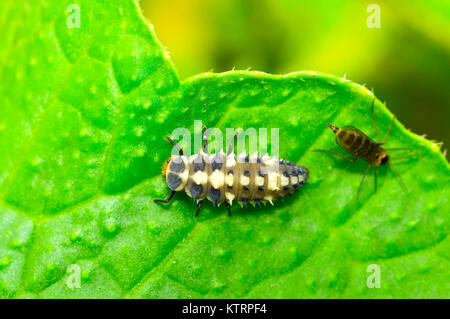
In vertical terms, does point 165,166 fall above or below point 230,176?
above

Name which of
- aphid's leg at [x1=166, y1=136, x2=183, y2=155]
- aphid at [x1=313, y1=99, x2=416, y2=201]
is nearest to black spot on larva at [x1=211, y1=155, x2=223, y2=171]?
aphid's leg at [x1=166, y1=136, x2=183, y2=155]

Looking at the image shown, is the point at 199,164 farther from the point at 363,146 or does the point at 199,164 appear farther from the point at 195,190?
the point at 363,146

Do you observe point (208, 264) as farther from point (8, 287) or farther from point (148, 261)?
point (8, 287)

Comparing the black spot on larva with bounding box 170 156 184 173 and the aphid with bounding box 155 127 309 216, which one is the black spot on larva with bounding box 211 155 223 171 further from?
the black spot on larva with bounding box 170 156 184 173

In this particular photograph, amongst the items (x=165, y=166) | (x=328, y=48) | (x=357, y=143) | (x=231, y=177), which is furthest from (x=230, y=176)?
(x=328, y=48)

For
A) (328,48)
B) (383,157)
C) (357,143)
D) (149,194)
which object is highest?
(328,48)

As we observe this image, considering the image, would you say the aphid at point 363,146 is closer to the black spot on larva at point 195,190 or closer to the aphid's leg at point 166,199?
the black spot on larva at point 195,190

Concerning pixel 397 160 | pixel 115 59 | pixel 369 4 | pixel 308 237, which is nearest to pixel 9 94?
pixel 115 59
